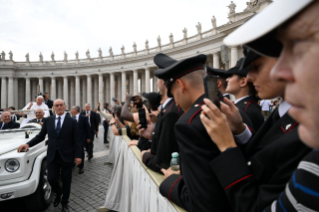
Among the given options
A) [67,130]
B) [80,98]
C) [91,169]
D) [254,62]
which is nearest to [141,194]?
[254,62]

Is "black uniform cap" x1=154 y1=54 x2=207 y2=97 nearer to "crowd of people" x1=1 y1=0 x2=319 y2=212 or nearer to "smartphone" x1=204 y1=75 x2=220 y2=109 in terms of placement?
"crowd of people" x1=1 y1=0 x2=319 y2=212

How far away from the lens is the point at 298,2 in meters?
0.62

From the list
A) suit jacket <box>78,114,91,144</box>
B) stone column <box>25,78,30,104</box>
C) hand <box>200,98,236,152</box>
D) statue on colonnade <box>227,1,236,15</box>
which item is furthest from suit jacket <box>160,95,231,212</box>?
stone column <box>25,78,30,104</box>

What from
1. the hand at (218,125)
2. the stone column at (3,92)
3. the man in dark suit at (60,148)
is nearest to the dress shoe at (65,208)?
the man in dark suit at (60,148)

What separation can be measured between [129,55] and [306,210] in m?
48.6

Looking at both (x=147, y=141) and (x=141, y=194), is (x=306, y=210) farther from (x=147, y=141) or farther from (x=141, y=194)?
(x=147, y=141)

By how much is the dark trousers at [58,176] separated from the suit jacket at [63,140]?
0.54 feet

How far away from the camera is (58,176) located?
18.3 ft

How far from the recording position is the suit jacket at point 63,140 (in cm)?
553

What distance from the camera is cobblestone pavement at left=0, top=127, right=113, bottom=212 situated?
5539mm

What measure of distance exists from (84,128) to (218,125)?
9.98 m

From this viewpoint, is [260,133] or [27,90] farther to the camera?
[27,90]

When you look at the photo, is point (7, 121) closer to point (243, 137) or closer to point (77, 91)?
point (243, 137)

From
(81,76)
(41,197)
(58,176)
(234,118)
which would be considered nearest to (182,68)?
(234,118)
